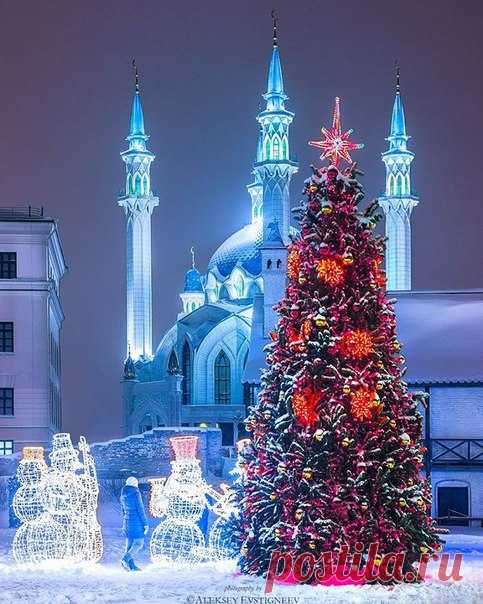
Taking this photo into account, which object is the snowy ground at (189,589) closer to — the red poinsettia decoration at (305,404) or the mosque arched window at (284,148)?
the red poinsettia decoration at (305,404)

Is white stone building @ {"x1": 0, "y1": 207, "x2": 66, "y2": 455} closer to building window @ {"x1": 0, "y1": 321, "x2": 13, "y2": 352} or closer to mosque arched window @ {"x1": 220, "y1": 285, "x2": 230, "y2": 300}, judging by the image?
building window @ {"x1": 0, "y1": 321, "x2": 13, "y2": 352}

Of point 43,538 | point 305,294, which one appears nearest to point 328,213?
point 305,294

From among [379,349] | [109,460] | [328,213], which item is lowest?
[109,460]

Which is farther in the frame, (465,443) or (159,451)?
(159,451)

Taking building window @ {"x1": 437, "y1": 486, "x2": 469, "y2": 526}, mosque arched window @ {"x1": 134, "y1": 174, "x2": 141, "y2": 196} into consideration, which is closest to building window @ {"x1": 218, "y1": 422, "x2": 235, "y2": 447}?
mosque arched window @ {"x1": 134, "y1": 174, "x2": 141, "y2": 196}

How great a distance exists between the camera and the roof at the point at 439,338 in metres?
37.6

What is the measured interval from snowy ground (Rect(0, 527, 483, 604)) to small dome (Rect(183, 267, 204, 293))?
60.8 meters

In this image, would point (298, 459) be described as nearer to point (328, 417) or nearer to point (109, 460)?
point (328, 417)

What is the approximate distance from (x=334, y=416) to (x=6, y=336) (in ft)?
112

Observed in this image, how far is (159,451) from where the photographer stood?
41750 mm

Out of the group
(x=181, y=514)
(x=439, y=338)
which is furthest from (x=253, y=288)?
(x=181, y=514)

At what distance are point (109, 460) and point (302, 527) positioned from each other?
2128 cm

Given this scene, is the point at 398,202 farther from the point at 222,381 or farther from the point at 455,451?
the point at 455,451

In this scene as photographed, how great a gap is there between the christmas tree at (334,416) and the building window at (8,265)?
32.5 metres
